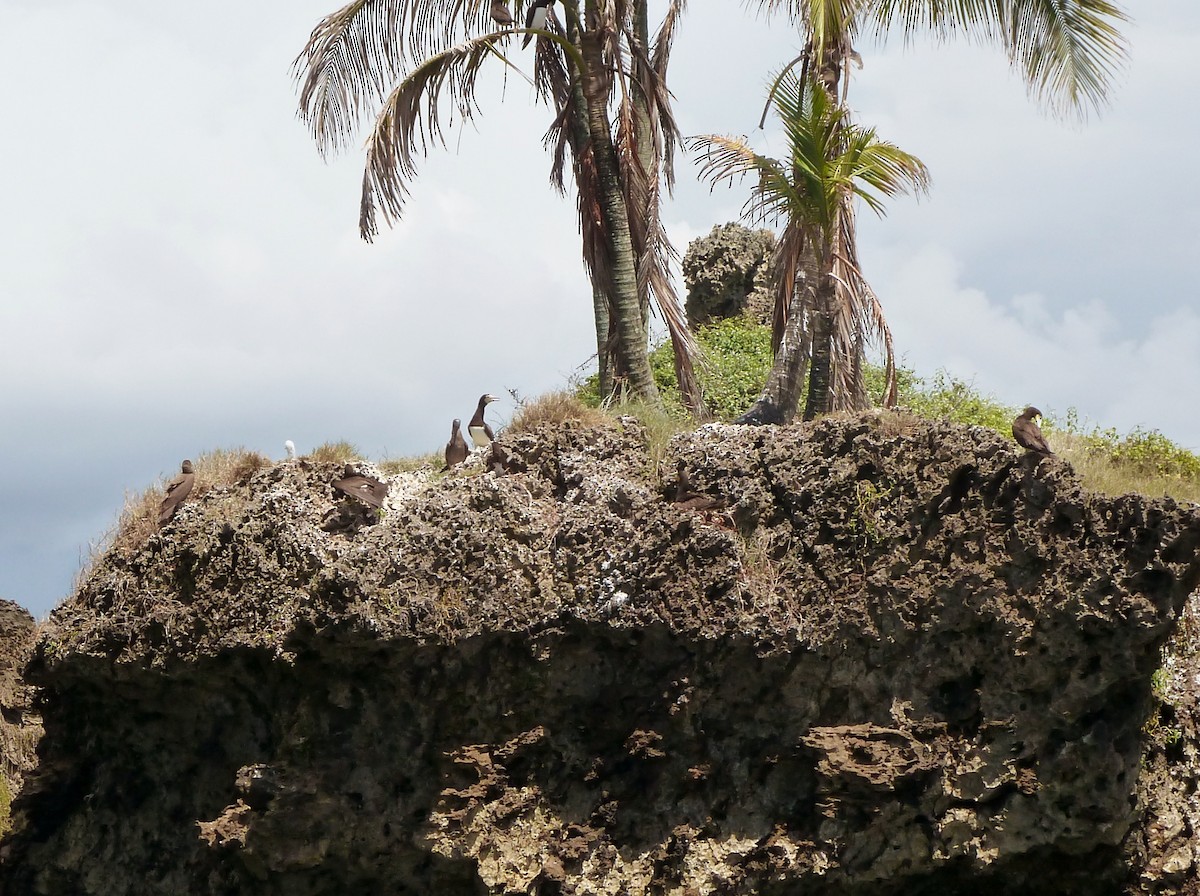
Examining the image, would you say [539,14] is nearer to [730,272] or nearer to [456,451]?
[456,451]

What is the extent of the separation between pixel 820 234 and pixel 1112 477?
3878 millimetres

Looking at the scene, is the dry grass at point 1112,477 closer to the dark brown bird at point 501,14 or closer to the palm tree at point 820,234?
the palm tree at point 820,234

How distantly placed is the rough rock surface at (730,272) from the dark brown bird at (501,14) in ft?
26.2

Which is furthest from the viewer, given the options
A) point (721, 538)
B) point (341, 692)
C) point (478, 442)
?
point (478, 442)

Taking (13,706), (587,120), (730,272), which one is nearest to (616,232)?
(587,120)

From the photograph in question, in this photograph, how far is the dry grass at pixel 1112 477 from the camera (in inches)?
364

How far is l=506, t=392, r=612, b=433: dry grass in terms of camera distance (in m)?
10.2

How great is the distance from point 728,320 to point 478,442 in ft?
33.6

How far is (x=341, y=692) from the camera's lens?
30.9ft

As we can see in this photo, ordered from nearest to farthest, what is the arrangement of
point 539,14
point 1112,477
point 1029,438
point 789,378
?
1. point 1029,438
2. point 1112,477
3. point 789,378
4. point 539,14

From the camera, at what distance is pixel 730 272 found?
2130cm

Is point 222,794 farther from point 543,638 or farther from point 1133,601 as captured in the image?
point 1133,601

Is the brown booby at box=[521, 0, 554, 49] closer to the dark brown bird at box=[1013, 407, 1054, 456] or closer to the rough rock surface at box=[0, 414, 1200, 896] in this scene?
the rough rock surface at box=[0, 414, 1200, 896]

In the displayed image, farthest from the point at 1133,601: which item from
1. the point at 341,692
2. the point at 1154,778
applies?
the point at 341,692
